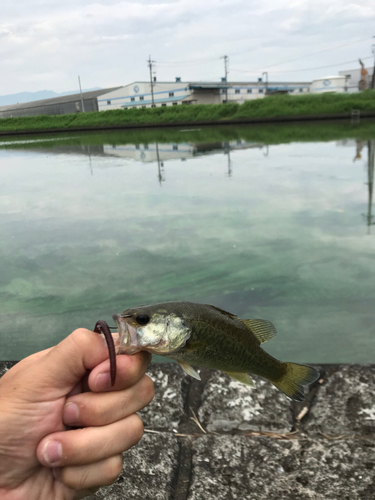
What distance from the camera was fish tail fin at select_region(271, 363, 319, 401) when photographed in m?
1.60

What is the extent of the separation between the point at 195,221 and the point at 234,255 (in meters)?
1.87

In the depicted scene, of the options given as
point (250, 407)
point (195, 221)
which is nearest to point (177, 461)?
point (250, 407)

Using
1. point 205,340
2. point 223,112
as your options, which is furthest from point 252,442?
point 223,112

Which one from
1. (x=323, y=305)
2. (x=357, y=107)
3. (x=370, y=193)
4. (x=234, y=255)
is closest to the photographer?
(x=323, y=305)

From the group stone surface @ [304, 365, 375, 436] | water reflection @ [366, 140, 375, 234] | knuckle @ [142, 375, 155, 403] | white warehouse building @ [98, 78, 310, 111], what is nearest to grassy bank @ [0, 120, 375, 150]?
water reflection @ [366, 140, 375, 234]

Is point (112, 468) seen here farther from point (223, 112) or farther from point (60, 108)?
point (60, 108)

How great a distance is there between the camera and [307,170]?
1223 centimetres

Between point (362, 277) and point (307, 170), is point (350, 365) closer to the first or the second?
point (362, 277)

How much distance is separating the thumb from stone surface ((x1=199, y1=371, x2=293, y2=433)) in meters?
1.51

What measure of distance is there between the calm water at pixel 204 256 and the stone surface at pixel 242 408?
2.73 ft

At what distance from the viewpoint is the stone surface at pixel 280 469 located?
2.13 m

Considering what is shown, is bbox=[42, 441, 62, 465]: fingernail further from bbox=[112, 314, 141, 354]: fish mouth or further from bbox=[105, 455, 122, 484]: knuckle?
bbox=[112, 314, 141, 354]: fish mouth

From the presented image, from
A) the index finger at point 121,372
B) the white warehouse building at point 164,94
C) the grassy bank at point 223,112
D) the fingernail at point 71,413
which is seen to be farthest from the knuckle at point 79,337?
the white warehouse building at point 164,94

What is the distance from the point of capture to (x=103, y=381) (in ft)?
4.45
